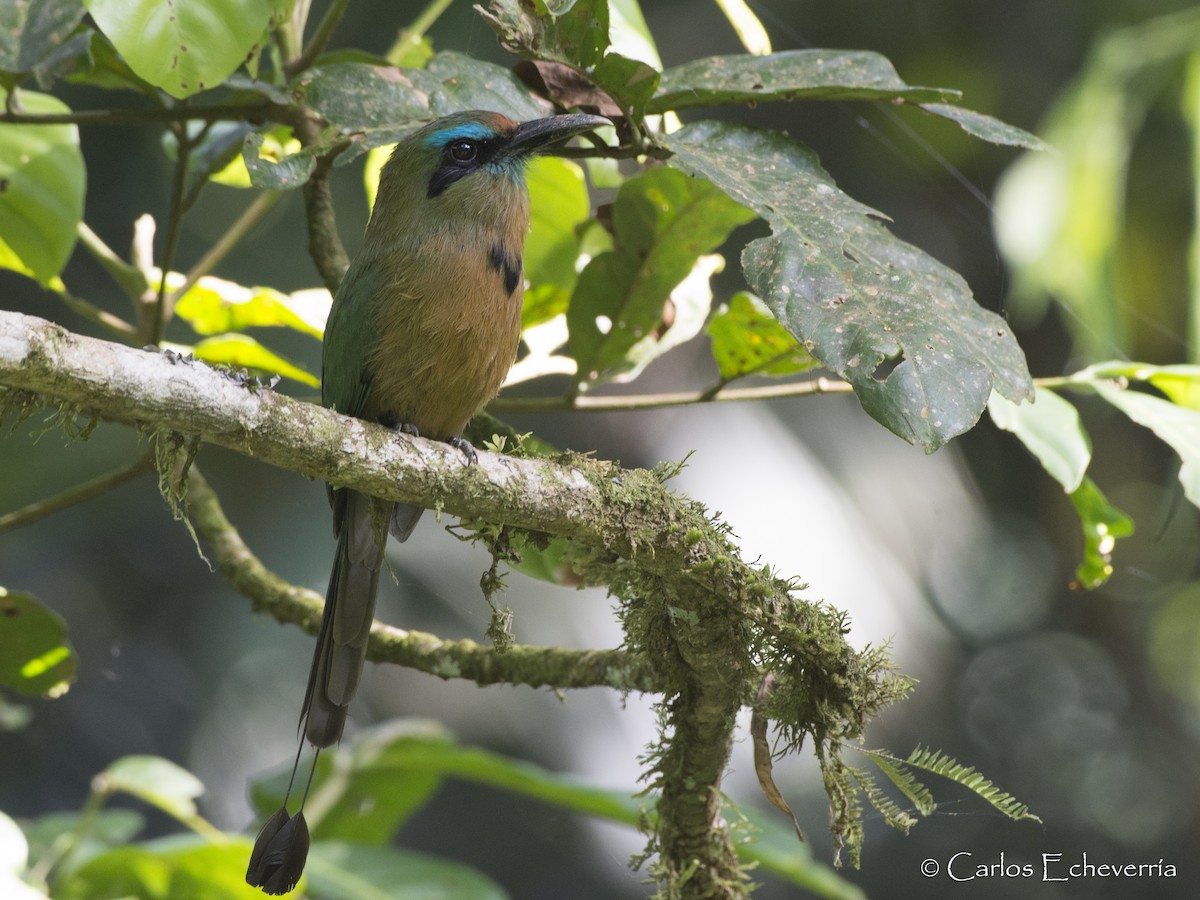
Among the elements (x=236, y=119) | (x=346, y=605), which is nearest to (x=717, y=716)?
(x=346, y=605)

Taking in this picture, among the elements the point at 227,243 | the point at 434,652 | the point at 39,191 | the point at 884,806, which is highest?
the point at 39,191

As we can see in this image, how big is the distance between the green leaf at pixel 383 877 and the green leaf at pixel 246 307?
41.7 inches

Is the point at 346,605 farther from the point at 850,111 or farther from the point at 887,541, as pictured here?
the point at 850,111

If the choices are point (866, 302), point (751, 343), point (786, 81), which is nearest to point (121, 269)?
point (751, 343)

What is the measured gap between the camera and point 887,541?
5113mm

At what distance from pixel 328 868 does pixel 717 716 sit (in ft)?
3.05

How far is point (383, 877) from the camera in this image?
2.33m

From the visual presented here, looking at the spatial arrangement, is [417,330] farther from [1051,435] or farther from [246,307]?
[1051,435]

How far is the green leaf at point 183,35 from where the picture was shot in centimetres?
162

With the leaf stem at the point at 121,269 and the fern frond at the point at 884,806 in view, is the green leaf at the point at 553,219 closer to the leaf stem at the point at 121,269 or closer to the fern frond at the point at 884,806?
the leaf stem at the point at 121,269

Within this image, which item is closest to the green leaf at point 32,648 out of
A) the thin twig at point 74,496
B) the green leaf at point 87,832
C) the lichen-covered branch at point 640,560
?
the thin twig at point 74,496

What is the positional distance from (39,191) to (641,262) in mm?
1140

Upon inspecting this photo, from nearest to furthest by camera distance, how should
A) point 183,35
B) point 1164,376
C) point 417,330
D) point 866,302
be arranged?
point 866,302 < point 183,35 < point 1164,376 < point 417,330

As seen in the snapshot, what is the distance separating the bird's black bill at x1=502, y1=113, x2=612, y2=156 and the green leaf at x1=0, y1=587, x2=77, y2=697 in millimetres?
1240
